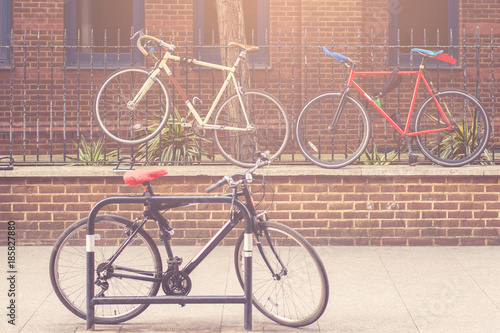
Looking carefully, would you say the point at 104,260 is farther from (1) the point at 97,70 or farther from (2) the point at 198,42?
(2) the point at 198,42

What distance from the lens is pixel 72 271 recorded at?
5008 millimetres

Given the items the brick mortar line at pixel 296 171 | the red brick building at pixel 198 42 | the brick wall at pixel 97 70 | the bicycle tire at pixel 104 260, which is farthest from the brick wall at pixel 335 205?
the brick wall at pixel 97 70

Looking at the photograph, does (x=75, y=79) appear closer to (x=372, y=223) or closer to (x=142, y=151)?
(x=142, y=151)

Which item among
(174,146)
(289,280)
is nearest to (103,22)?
(174,146)

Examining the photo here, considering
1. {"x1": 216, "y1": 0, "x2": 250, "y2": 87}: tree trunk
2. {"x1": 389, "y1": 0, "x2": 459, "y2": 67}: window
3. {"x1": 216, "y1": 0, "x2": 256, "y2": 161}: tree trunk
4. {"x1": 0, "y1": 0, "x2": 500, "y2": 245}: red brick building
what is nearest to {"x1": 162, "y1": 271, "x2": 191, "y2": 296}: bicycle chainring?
{"x1": 216, "y1": 0, "x2": 256, "y2": 161}: tree trunk

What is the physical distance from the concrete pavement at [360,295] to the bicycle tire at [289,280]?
11cm

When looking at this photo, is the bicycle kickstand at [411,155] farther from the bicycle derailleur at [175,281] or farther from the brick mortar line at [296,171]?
the bicycle derailleur at [175,281]

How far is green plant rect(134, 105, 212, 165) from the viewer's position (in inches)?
307

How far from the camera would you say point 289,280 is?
15.9 ft

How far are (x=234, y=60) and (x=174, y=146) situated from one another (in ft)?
3.83

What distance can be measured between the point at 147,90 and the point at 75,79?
4.41 metres

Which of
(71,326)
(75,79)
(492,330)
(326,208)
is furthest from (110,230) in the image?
(75,79)

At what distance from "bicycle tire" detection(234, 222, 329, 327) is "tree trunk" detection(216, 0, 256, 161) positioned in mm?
2689

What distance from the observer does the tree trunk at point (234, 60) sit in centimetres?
745
